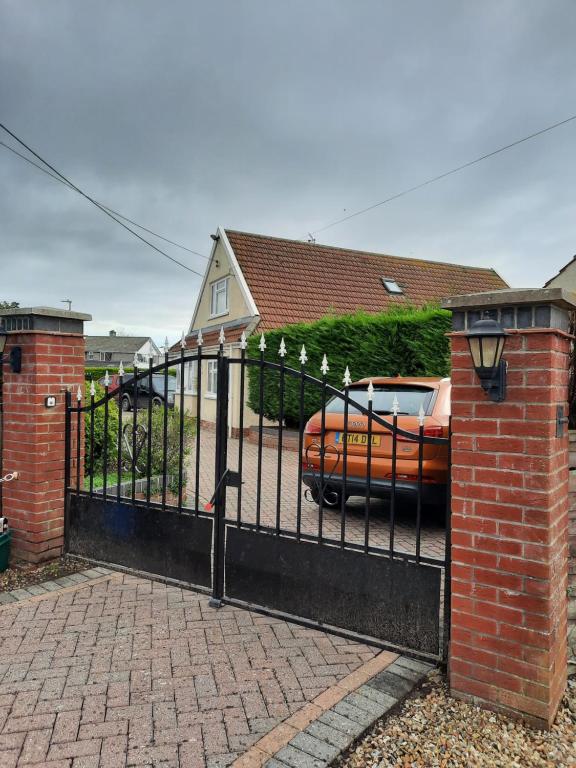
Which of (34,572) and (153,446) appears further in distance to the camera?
(153,446)

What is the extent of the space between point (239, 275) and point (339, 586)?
529 inches

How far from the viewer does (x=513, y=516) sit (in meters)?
2.43

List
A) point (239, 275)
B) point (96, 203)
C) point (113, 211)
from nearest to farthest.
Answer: point (96, 203) → point (113, 211) → point (239, 275)

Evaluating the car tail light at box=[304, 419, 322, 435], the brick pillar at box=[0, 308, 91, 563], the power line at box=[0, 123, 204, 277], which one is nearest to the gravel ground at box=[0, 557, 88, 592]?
the brick pillar at box=[0, 308, 91, 563]

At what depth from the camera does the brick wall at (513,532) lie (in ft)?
7.72

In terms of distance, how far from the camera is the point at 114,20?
7031 mm

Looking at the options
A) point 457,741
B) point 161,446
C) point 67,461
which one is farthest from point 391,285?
point 457,741

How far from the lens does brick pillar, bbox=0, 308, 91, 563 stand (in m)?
4.27

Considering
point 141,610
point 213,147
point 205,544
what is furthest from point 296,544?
point 213,147

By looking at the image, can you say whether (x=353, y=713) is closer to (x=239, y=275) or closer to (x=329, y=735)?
(x=329, y=735)

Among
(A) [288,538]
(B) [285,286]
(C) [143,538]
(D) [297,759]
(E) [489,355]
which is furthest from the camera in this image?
(B) [285,286]

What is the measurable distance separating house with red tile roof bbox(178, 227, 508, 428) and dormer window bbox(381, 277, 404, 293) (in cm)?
4

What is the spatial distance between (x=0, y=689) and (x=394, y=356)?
8.91m

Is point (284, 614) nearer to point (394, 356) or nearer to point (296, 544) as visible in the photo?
point (296, 544)
